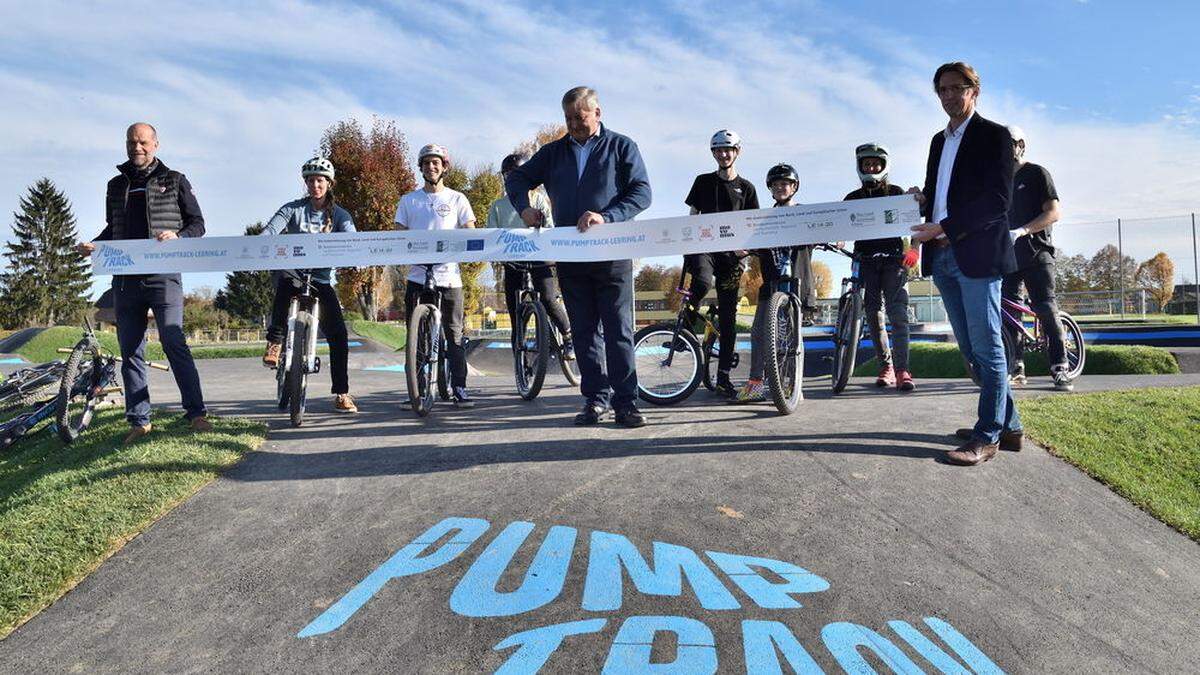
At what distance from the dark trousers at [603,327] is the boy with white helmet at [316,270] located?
6.71ft

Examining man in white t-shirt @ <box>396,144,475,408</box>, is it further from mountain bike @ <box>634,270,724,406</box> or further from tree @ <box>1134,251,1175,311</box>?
tree @ <box>1134,251,1175,311</box>

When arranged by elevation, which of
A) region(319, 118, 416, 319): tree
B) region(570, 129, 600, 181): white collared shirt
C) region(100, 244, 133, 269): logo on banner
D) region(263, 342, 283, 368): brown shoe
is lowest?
region(263, 342, 283, 368): brown shoe

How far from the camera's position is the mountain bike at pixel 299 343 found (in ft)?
18.6

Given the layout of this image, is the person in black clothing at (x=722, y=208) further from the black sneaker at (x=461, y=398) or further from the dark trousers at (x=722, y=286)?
the black sneaker at (x=461, y=398)

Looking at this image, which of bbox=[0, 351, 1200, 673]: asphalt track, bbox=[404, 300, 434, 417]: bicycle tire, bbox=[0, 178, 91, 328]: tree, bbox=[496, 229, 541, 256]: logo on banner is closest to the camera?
bbox=[0, 351, 1200, 673]: asphalt track

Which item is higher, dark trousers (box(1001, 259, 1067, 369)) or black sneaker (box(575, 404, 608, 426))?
dark trousers (box(1001, 259, 1067, 369))

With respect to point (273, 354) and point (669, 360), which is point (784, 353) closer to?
point (669, 360)

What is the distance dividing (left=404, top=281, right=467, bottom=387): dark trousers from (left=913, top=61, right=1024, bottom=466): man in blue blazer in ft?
12.5

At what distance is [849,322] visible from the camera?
22.1ft

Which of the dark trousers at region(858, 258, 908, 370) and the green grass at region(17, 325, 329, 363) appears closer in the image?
the dark trousers at region(858, 258, 908, 370)

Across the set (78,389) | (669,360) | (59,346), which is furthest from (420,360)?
(59,346)

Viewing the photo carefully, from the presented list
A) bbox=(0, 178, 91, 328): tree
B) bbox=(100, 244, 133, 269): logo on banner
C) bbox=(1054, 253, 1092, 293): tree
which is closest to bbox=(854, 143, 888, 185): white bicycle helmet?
bbox=(100, 244, 133, 269): logo on banner

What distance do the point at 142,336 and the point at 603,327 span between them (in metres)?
3.47

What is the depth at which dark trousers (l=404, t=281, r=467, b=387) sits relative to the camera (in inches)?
256
